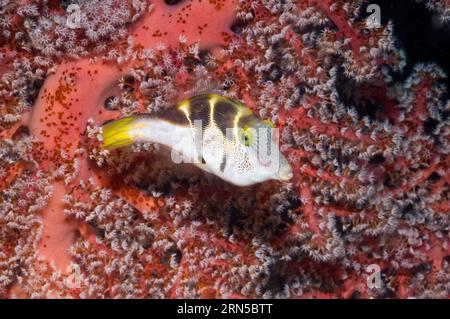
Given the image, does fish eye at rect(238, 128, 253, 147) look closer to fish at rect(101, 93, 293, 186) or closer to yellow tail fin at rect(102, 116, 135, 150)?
fish at rect(101, 93, 293, 186)

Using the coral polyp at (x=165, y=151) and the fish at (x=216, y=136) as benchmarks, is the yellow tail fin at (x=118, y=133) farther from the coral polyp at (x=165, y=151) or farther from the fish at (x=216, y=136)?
the coral polyp at (x=165, y=151)

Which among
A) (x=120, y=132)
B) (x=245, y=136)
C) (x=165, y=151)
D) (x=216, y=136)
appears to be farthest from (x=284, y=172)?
(x=120, y=132)

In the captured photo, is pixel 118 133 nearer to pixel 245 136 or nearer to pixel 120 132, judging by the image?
pixel 120 132

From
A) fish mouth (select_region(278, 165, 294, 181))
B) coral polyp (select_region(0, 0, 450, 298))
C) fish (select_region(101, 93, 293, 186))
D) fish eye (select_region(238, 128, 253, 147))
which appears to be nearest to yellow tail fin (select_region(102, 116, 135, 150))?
fish (select_region(101, 93, 293, 186))

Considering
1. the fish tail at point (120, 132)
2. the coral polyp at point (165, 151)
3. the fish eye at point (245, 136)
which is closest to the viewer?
the fish eye at point (245, 136)

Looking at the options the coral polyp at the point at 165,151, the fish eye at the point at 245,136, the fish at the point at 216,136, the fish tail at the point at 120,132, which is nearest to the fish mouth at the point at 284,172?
the fish at the point at 216,136

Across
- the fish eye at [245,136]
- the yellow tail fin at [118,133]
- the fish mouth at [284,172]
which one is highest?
the yellow tail fin at [118,133]
